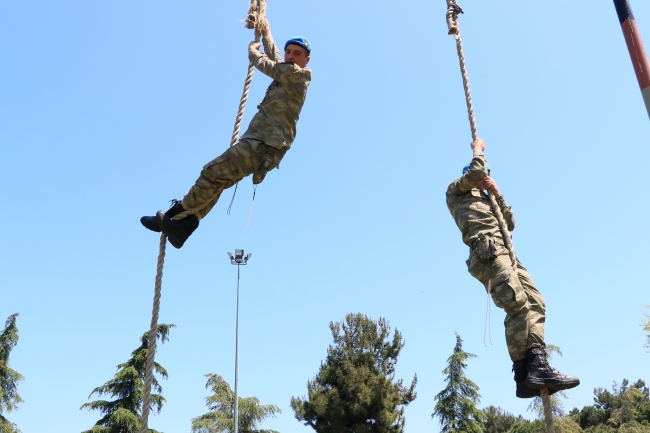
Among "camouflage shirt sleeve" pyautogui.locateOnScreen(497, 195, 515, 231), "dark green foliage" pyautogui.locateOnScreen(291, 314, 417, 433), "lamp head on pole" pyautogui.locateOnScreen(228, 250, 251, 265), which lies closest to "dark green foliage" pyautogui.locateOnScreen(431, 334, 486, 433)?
"dark green foliage" pyautogui.locateOnScreen(291, 314, 417, 433)

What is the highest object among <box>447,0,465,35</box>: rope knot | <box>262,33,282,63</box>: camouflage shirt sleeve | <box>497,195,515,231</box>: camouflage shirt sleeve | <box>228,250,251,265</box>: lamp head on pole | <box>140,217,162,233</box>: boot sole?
<box>228,250,251,265</box>: lamp head on pole

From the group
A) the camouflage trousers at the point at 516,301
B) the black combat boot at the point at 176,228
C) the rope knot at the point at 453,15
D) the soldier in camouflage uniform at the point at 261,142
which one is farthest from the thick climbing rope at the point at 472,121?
the black combat boot at the point at 176,228

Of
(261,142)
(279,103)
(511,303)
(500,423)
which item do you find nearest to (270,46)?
(279,103)

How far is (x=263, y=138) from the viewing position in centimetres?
477

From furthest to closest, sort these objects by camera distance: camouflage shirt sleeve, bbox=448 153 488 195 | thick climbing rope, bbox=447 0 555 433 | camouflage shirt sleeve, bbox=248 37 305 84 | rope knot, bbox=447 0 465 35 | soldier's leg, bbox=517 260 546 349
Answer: rope knot, bbox=447 0 465 35
camouflage shirt sleeve, bbox=448 153 488 195
camouflage shirt sleeve, bbox=248 37 305 84
soldier's leg, bbox=517 260 546 349
thick climbing rope, bbox=447 0 555 433

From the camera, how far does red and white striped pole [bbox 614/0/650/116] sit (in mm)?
3100

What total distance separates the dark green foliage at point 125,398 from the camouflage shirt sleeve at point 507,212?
15113 millimetres

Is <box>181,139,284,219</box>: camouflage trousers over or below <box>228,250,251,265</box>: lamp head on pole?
below

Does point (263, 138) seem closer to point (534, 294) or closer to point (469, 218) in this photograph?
point (469, 218)

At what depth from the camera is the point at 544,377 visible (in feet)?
13.0

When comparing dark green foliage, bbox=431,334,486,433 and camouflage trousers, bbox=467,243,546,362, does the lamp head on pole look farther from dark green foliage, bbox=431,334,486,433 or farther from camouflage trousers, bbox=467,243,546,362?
camouflage trousers, bbox=467,243,546,362

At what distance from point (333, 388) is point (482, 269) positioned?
19.7 m

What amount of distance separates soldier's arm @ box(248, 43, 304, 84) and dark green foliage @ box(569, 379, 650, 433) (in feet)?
61.8

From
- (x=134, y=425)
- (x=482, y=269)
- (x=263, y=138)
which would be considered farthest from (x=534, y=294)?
(x=134, y=425)
